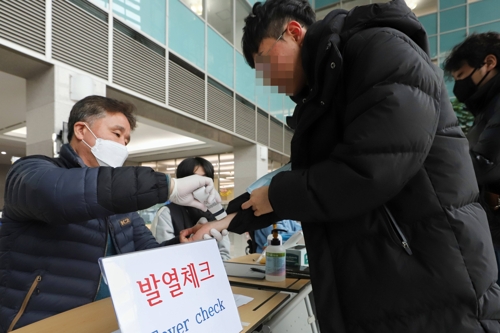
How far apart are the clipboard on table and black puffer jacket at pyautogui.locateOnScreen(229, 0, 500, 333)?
0.90 meters

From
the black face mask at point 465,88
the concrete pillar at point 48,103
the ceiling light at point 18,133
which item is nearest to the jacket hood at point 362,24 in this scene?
the black face mask at point 465,88

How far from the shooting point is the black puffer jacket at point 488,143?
1433 millimetres

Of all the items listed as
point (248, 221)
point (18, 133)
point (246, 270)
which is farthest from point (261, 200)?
point (18, 133)

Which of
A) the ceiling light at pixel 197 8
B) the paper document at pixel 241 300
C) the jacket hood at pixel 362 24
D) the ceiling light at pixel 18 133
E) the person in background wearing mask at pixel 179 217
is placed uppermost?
the ceiling light at pixel 197 8

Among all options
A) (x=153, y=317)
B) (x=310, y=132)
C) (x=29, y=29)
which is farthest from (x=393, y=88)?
(x=29, y=29)

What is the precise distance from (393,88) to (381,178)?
20cm

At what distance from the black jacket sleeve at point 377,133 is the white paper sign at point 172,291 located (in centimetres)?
38

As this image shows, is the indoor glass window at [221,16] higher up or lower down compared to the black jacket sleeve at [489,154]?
higher up

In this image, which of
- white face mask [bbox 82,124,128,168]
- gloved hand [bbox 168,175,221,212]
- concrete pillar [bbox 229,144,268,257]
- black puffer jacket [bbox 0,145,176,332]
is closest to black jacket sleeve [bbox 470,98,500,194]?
gloved hand [bbox 168,175,221,212]

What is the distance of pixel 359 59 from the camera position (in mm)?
740

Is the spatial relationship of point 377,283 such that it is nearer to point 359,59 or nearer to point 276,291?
point 359,59

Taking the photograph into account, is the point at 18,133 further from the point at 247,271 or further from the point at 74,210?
the point at 74,210

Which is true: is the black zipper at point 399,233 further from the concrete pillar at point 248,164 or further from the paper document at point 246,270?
the concrete pillar at point 248,164

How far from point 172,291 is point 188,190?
1.61 feet
